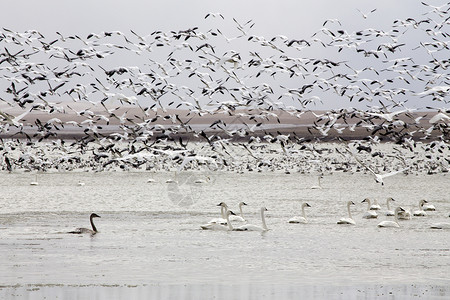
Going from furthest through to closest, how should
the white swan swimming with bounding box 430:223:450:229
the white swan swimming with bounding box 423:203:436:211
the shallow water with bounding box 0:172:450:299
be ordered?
the white swan swimming with bounding box 423:203:436:211 → the white swan swimming with bounding box 430:223:450:229 → the shallow water with bounding box 0:172:450:299

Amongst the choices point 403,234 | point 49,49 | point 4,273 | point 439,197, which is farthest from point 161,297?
point 439,197

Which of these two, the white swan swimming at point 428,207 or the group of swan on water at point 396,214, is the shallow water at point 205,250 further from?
the white swan swimming at point 428,207

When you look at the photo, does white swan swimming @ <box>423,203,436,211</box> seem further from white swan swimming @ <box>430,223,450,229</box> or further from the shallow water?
white swan swimming @ <box>430,223,450,229</box>

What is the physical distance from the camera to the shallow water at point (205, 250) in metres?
15.1

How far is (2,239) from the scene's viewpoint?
70.4 ft

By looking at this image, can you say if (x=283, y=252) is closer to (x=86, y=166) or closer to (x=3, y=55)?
(x=3, y=55)

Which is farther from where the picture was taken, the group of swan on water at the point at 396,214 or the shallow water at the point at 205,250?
the group of swan on water at the point at 396,214

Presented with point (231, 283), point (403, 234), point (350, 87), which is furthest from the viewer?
point (350, 87)

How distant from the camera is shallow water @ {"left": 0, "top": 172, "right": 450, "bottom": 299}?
49.6 feet

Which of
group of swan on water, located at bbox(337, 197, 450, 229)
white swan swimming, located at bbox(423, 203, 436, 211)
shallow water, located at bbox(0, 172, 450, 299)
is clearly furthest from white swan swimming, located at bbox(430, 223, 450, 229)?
white swan swimming, located at bbox(423, 203, 436, 211)

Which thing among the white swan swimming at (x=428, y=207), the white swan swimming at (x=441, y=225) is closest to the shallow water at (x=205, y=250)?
the white swan swimming at (x=441, y=225)

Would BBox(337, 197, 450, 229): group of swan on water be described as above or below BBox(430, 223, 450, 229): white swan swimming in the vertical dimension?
above

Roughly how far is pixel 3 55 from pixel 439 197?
68.2 feet

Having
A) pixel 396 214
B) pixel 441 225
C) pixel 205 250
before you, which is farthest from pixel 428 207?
pixel 205 250
